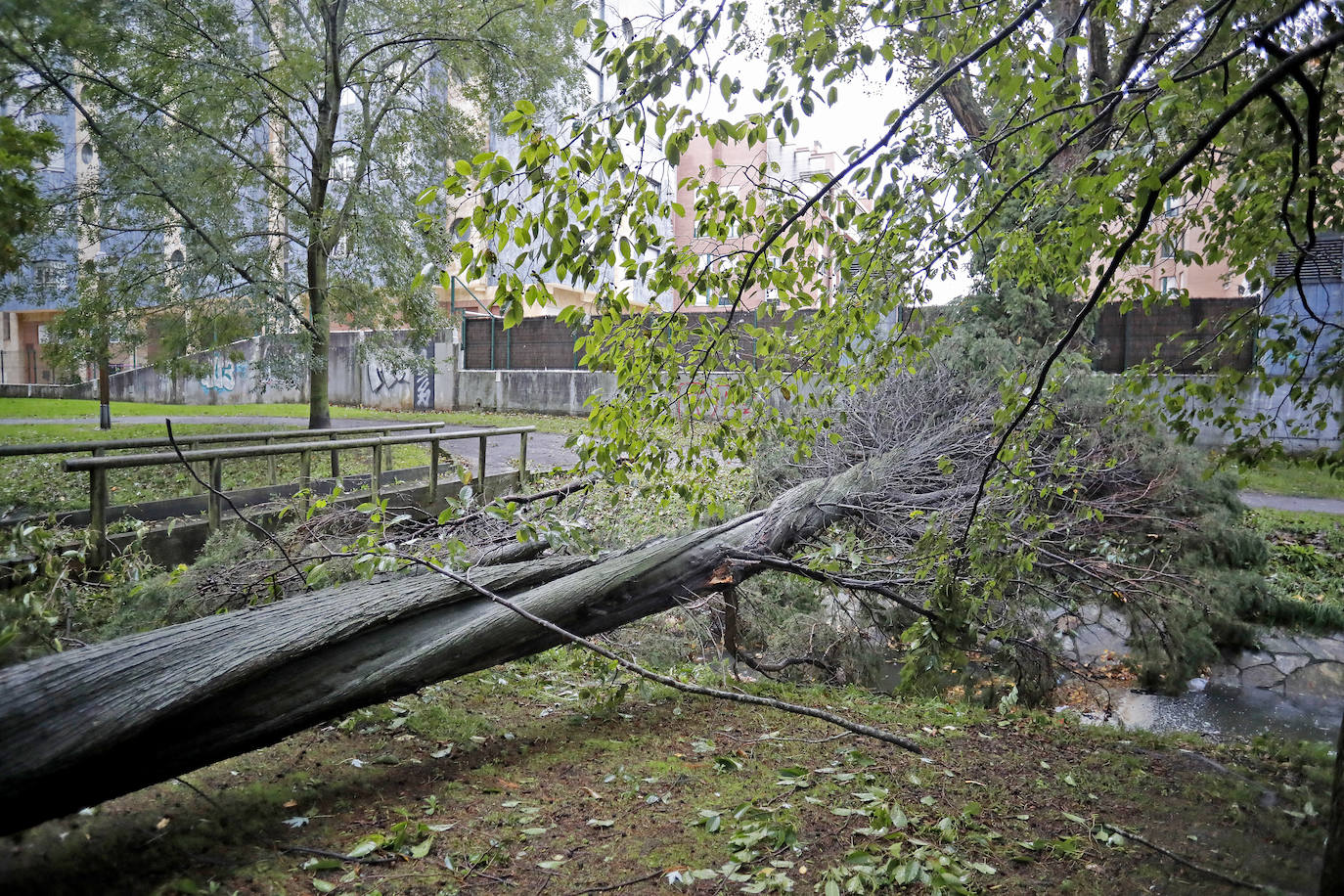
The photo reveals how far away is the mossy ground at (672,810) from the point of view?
253cm

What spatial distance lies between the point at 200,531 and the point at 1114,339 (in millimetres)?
15476

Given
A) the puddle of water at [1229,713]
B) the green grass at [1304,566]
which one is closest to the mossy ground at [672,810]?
the puddle of water at [1229,713]

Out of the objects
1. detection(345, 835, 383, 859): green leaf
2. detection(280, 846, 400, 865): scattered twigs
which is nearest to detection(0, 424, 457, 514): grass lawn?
detection(280, 846, 400, 865): scattered twigs

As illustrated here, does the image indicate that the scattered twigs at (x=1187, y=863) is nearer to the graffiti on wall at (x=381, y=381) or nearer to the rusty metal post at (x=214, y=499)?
the rusty metal post at (x=214, y=499)

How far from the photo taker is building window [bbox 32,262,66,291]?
3909 mm

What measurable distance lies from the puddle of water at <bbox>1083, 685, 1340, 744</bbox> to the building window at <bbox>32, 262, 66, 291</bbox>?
7.09 meters

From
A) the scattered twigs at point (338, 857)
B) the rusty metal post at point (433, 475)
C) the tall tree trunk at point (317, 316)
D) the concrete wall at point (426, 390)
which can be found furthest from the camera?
the tall tree trunk at point (317, 316)

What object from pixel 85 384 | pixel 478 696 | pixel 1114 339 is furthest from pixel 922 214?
pixel 1114 339

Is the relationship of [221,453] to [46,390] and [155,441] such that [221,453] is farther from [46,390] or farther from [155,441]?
[46,390]

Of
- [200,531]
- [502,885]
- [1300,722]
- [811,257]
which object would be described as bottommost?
[1300,722]

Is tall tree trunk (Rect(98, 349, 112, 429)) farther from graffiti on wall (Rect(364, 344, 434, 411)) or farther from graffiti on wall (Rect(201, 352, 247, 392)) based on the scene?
graffiti on wall (Rect(364, 344, 434, 411))

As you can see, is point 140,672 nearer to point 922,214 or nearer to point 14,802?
point 14,802

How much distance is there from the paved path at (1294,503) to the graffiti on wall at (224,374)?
1236 cm

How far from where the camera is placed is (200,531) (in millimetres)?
5930
